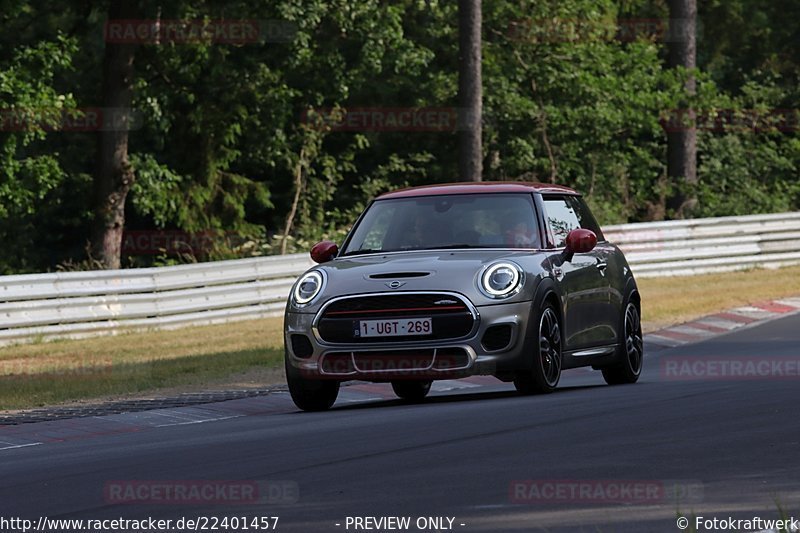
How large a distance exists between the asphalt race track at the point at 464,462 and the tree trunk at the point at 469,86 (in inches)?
675

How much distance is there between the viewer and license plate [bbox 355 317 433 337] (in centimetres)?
1178

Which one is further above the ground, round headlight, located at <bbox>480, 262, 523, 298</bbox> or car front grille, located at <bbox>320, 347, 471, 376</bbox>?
round headlight, located at <bbox>480, 262, 523, 298</bbox>

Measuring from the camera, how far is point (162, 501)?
789cm

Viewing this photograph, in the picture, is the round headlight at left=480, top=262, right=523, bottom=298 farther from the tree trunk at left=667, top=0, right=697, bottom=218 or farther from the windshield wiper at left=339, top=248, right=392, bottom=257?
the tree trunk at left=667, top=0, right=697, bottom=218

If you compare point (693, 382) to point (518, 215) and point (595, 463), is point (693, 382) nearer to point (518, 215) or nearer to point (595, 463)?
point (518, 215)

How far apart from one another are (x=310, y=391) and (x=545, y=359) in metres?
1.76

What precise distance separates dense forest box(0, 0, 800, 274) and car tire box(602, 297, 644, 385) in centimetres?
1733

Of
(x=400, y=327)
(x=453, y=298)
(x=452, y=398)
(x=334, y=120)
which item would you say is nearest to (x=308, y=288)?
(x=400, y=327)

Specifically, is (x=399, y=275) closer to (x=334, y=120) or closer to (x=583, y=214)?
(x=583, y=214)

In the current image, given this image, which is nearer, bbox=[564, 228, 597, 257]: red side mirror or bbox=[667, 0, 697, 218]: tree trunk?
bbox=[564, 228, 597, 257]: red side mirror

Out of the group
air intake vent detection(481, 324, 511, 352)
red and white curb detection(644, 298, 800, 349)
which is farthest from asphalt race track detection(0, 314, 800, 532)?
red and white curb detection(644, 298, 800, 349)

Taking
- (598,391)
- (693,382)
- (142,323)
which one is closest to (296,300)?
(598,391)

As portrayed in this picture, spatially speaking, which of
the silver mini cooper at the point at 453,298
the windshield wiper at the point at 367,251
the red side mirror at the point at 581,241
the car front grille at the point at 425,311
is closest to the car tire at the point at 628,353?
the silver mini cooper at the point at 453,298

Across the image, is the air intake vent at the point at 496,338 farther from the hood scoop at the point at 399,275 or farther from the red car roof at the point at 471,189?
the red car roof at the point at 471,189
